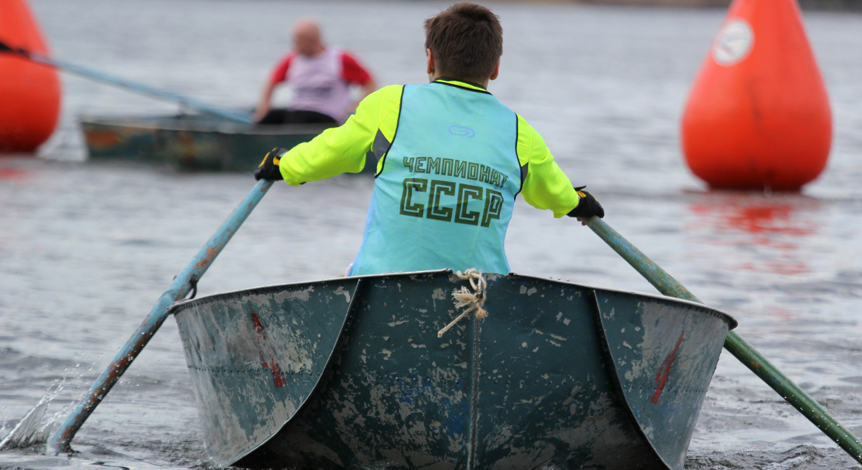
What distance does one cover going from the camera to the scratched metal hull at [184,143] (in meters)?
10.9

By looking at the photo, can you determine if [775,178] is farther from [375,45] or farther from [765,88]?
[375,45]

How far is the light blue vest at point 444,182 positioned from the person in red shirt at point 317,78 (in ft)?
25.2

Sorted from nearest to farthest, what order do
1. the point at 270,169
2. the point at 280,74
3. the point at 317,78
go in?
the point at 270,169, the point at 317,78, the point at 280,74

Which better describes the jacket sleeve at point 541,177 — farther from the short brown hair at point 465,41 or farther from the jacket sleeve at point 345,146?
the jacket sleeve at point 345,146

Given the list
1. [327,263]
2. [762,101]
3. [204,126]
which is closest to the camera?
[327,263]

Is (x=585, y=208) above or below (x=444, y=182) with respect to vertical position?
below

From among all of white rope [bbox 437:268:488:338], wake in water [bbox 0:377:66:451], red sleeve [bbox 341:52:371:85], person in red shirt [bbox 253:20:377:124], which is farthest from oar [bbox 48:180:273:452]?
red sleeve [bbox 341:52:371:85]

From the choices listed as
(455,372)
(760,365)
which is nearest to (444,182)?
(455,372)

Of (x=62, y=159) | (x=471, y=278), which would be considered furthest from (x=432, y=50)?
(x=62, y=159)

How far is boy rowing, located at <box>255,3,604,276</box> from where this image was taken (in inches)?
124

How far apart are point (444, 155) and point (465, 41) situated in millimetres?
341

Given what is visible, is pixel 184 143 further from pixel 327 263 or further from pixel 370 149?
pixel 370 149

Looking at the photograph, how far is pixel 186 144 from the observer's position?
36.7ft

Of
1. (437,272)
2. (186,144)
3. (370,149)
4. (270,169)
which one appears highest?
(370,149)
